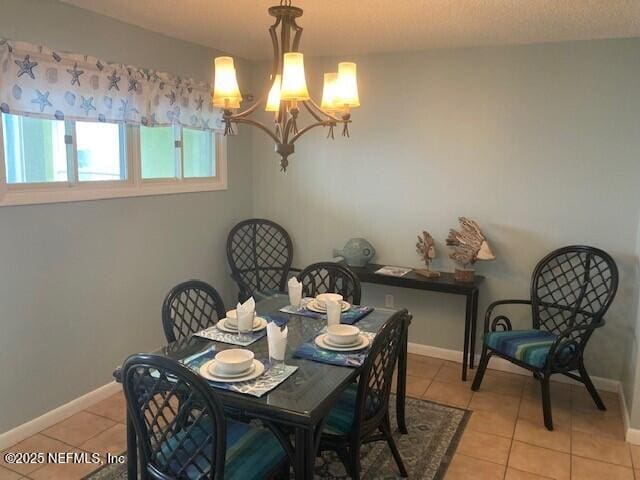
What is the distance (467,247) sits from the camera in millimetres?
3561

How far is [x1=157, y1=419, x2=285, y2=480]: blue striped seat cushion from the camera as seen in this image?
1.77m

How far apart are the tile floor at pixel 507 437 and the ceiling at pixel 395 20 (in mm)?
2329

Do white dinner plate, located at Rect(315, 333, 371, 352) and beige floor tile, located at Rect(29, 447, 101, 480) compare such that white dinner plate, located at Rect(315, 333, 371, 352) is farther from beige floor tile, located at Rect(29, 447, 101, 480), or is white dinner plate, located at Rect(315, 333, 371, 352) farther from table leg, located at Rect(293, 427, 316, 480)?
beige floor tile, located at Rect(29, 447, 101, 480)

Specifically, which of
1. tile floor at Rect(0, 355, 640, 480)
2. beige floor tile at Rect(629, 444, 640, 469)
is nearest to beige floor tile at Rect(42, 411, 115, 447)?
tile floor at Rect(0, 355, 640, 480)

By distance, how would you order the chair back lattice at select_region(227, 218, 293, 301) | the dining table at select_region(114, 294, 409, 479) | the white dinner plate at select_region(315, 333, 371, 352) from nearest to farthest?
the dining table at select_region(114, 294, 409, 479), the white dinner plate at select_region(315, 333, 371, 352), the chair back lattice at select_region(227, 218, 293, 301)

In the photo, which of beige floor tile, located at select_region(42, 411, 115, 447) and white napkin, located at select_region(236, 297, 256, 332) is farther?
beige floor tile, located at select_region(42, 411, 115, 447)

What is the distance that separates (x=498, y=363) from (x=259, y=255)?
2.12m

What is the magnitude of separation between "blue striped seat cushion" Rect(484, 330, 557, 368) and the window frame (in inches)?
94.2

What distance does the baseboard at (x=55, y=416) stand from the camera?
270 centimetres

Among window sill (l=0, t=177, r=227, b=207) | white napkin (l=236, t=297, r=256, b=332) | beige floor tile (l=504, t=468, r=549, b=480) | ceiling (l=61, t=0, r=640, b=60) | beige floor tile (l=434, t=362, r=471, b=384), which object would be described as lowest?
beige floor tile (l=504, t=468, r=549, b=480)

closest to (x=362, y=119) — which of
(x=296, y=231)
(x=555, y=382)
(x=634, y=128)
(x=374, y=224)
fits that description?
(x=374, y=224)

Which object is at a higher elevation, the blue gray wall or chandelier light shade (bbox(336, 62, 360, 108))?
chandelier light shade (bbox(336, 62, 360, 108))

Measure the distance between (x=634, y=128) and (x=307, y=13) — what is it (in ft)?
7.19

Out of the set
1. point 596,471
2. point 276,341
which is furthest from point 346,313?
point 596,471
